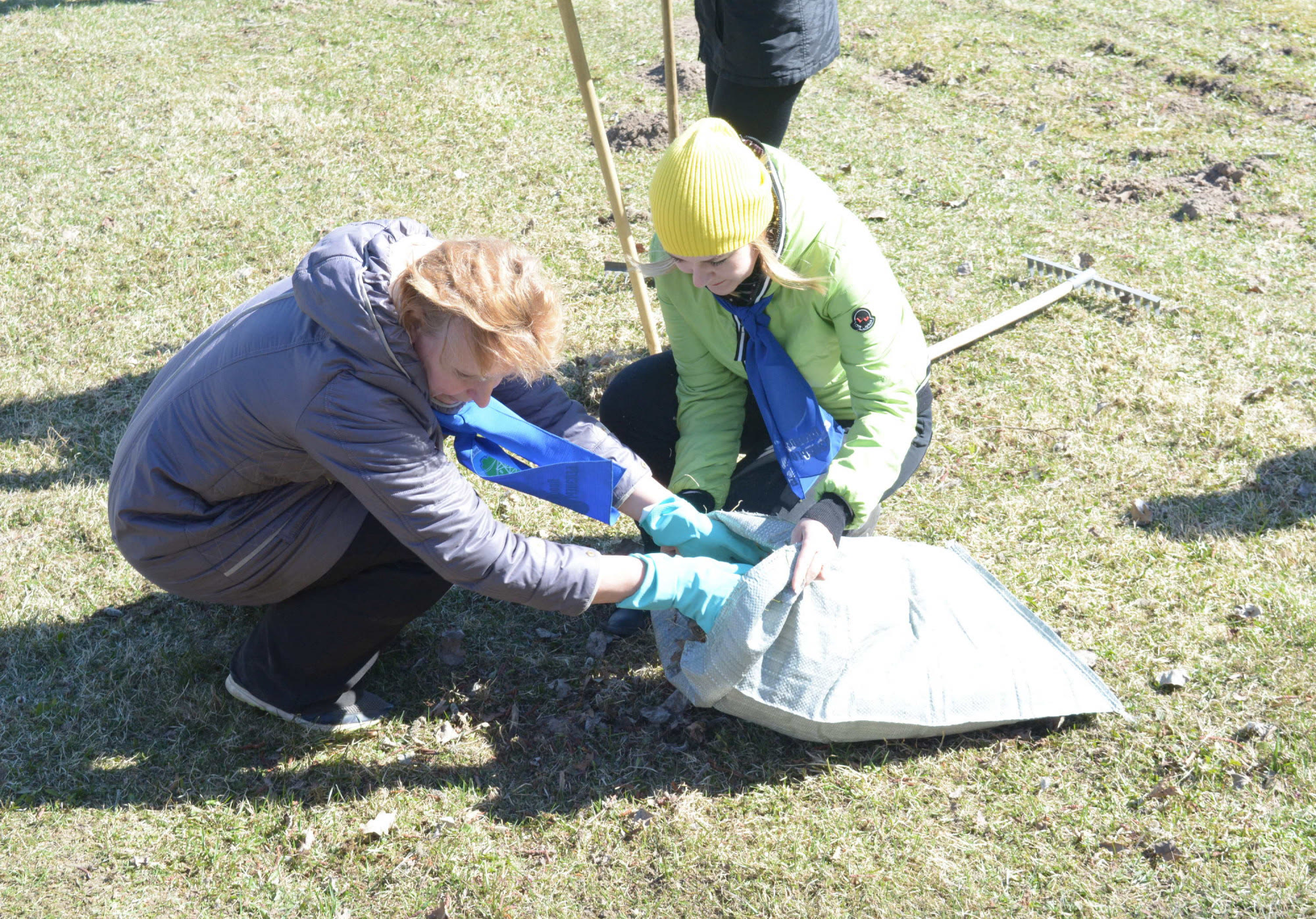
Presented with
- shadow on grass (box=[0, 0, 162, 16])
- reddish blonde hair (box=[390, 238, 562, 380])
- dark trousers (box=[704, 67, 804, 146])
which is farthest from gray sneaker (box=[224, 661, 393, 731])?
shadow on grass (box=[0, 0, 162, 16])

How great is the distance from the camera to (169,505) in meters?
2.37

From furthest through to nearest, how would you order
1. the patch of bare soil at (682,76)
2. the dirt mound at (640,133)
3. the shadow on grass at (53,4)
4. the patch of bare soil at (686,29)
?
the shadow on grass at (53,4)
the patch of bare soil at (686,29)
the patch of bare soil at (682,76)
the dirt mound at (640,133)

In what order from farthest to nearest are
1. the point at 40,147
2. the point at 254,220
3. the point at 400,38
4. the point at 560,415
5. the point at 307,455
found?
the point at 400,38 < the point at 40,147 < the point at 254,220 < the point at 560,415 < the point at 307,455

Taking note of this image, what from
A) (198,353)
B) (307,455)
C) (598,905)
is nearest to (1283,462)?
(598,905)

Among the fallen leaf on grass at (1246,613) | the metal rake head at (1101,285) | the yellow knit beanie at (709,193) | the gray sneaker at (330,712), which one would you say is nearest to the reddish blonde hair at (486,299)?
the yellow knit beanie at (709,193)

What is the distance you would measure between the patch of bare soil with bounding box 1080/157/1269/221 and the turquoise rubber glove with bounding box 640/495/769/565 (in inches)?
147

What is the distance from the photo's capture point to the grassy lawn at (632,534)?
243 centimetres

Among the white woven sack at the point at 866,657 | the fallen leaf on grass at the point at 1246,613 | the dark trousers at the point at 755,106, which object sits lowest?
the fallen leaf on grass at the point at 1246,613

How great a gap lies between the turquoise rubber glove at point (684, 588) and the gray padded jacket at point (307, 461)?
15 centimetres

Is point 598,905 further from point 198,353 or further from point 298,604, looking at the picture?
point 198,353

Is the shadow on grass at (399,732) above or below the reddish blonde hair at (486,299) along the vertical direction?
below

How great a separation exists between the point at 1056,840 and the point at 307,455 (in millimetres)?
2047

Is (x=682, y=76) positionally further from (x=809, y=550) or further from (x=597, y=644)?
(x=809, y=550)

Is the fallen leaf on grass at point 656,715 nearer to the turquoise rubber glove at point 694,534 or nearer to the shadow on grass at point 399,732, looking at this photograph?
the shadow on grass at point 399,732
